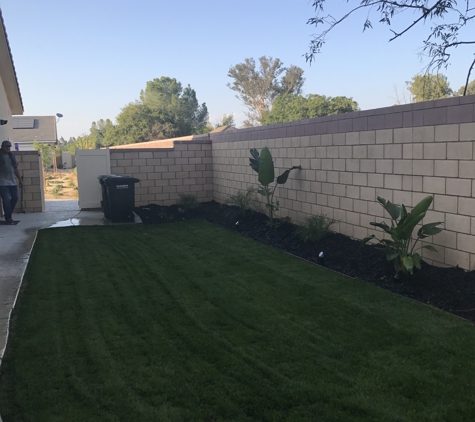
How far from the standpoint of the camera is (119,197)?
12328 millimetres

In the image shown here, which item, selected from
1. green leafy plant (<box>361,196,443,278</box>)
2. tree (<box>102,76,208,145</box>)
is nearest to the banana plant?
green leafy plant (<box>361,196,443,278</box>)

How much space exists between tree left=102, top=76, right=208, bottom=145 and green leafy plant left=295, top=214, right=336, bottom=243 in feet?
138

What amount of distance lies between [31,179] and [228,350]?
451 inches

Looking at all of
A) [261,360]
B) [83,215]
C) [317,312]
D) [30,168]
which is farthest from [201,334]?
[30,168]

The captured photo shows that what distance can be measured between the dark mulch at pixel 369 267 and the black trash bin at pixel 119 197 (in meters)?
2.39

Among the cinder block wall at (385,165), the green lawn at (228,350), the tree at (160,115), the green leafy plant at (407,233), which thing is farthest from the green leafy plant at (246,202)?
the tree at (160,115)

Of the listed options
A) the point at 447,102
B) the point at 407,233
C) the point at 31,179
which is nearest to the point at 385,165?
the point at 447,102

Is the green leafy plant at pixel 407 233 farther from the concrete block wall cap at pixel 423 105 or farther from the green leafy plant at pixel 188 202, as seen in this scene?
the green leafy plant at pixel 188 202

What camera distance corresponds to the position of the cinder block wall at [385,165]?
6109mm

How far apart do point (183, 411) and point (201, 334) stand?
4.69ft

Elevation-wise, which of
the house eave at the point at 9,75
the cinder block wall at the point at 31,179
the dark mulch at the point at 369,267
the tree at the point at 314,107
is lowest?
the dark mulch at the point at 369,267

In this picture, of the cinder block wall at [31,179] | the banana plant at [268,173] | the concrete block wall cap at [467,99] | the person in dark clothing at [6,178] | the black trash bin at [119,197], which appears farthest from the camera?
the cinder block wall at [31,179]

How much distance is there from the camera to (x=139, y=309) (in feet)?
18.7

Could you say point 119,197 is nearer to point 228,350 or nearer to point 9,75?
point 9,75
